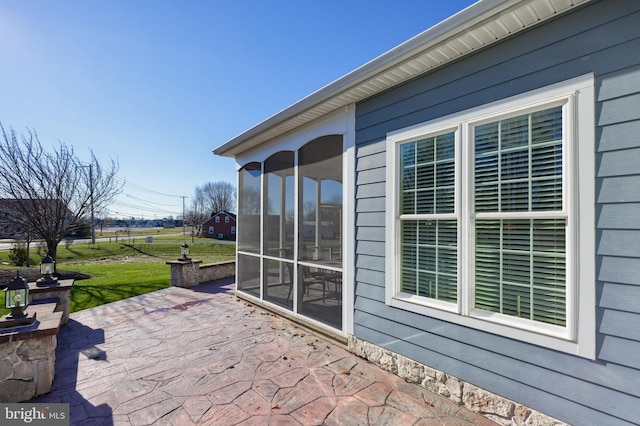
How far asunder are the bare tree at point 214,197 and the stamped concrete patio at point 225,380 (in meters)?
44.7

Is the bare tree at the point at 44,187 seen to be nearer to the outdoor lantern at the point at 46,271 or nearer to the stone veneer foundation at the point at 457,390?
the outdoor lantern at the point at 46,271

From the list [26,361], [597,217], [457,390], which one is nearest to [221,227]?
[26,361]

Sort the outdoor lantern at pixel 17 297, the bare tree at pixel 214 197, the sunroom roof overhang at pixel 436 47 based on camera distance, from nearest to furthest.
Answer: the sunroom roof overhang at pixel 436 47
the outdoor lantern at pixel 17 297
the bare tree at pixel 214 197

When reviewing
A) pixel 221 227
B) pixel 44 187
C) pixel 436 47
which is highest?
pixel 436 47

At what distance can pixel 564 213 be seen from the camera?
6.80 ft

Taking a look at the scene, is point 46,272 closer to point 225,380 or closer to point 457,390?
point 225,380

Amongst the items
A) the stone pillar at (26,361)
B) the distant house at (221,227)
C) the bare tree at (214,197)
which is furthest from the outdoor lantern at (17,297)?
the bare tree at (214,197)

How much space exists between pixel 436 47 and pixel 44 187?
522 inches

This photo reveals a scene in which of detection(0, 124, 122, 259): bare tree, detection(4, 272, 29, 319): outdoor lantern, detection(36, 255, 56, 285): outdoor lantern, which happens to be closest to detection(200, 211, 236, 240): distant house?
detection(0, 124, 122, 259): bare tree

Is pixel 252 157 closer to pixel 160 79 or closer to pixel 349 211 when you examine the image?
pixel 349 211

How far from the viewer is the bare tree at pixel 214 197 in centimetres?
4800

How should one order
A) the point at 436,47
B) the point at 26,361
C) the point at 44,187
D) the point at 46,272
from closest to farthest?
the point at 436,47 < the point at 26,361 < the point at 46,272 < the point at 44,187

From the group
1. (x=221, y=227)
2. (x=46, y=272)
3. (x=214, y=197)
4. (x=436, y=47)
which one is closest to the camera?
(x=436, y=47)

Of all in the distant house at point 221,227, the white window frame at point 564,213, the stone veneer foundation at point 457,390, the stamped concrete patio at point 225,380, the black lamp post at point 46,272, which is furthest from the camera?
the distant house at point 221,227
